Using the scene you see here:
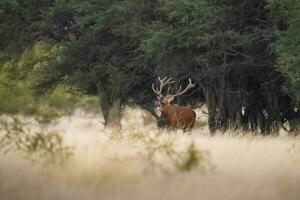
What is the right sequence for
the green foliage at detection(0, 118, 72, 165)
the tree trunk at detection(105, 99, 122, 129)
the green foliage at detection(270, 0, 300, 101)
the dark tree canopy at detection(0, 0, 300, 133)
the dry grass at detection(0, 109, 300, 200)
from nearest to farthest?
1. the dry grass at detection(0, 109, 300, 200)
2. the green foliage at detection(0, 118, 72, 165)
3. the green foliage at detection(270, 0, 300, 101)
4. the dark tree canopy at detection(0, 0, 300, 133)
5. the tree trunk at detection(105, 99, 122, 129)

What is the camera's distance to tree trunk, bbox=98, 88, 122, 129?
24.9 metres

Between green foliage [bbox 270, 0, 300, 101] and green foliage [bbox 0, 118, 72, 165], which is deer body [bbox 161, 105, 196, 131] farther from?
green foliage [bbox 0, 118, 72, 165]

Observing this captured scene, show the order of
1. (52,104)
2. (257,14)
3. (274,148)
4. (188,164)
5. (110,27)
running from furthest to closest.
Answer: (52,104) → (110,27) → (257,14) → (274,148) → (188,164)

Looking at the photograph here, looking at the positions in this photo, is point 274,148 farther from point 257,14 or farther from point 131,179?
point 257,14

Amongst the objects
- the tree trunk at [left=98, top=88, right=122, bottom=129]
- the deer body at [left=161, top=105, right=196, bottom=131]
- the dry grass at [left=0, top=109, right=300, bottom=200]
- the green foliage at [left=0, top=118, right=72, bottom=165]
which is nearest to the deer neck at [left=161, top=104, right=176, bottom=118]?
the deer body at [left=161, top=105, right=196, bottom=131]

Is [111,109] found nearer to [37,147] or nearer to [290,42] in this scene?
[290,42]

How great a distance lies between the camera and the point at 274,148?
12961mm

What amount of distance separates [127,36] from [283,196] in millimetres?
15432

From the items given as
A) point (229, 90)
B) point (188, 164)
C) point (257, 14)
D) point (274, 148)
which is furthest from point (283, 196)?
point (229, 90)

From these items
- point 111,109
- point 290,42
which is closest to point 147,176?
point 290,42

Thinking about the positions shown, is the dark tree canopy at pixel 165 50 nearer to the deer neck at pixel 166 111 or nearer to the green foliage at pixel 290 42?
the green foliage at pixel 290 42

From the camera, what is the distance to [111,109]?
25250mm

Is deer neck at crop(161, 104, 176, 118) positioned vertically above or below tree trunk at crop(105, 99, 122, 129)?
above

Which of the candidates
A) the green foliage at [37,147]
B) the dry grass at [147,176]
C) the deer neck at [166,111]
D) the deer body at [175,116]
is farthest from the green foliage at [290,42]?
the green foliage at [37,147]
